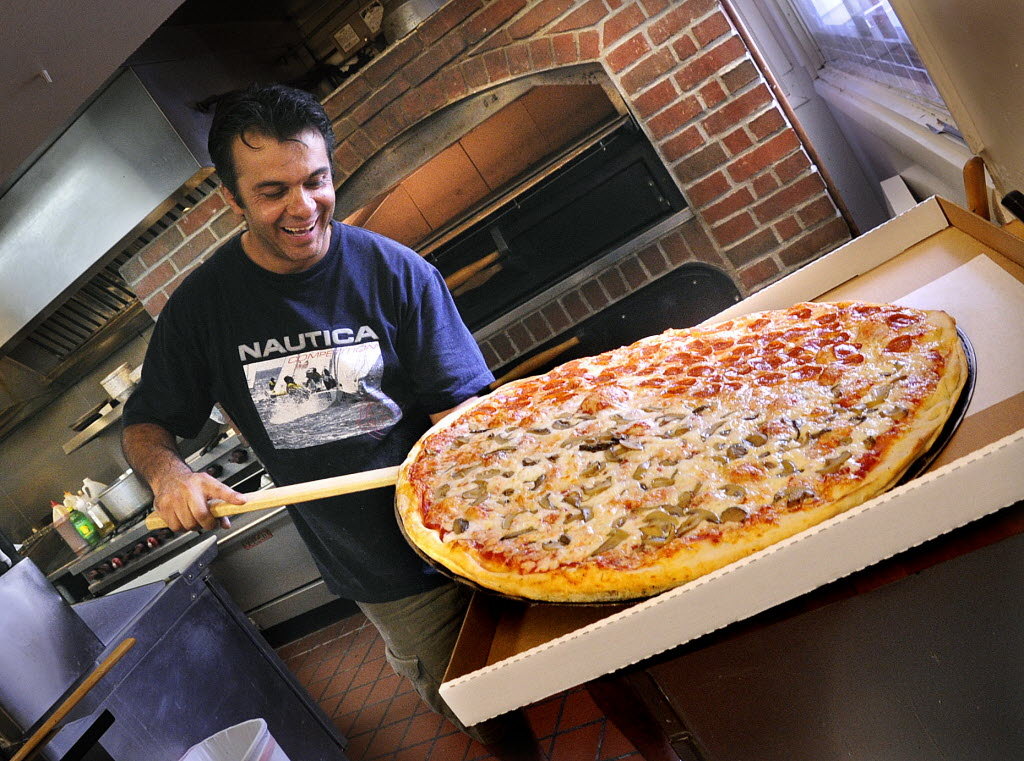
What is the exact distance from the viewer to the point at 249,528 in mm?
3736

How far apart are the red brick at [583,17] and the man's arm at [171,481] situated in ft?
6.10

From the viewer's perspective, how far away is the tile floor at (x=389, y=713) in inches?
93.3

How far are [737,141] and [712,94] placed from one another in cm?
18

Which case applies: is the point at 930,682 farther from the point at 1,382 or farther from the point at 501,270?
the point at 1,382

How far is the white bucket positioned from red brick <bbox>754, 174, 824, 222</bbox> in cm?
228

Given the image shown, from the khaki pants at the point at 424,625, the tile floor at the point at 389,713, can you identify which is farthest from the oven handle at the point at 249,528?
the khaki pants at the point at 424,625

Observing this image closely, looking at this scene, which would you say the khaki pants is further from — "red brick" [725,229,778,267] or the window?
the window

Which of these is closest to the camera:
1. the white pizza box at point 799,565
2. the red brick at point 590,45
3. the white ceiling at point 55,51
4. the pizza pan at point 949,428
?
the white pizza box at point 799,565

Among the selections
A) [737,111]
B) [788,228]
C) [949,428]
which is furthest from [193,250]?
[949,428]

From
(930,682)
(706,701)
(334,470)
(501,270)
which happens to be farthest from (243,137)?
(930,682)

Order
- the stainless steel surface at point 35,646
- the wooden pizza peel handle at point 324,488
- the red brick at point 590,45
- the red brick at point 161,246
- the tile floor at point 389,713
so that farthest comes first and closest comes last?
the red brick at point 161,246 < the red brick at point 590,45 < the tile floor at point 389,713 < the stainless steel surface at point 35,646 < the wooden pizza peel handle at point 324,488

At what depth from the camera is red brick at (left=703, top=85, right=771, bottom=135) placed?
260cm

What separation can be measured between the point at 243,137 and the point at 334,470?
2.71 ft

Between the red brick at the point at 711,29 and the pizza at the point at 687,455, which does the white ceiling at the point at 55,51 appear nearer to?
the pizza at the point at 687,455
